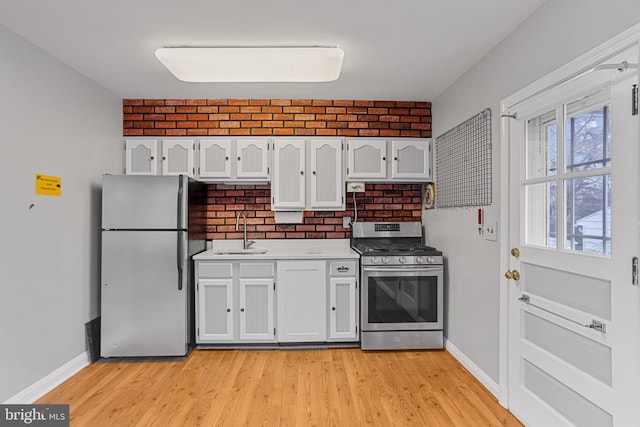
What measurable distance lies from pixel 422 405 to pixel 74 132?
3.39m

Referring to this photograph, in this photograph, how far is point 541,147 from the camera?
6.81 ft

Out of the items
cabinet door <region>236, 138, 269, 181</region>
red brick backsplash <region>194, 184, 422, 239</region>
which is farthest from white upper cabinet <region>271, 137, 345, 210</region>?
red brick backsplash <region>194, 184, 422, 239</region>

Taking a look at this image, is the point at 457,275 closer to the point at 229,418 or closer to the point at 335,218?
the point at 335,218

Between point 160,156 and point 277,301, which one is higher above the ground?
point 160,156

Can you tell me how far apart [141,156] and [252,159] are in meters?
1.13

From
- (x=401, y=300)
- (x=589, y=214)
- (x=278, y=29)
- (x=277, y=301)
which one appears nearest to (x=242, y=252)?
(x=277, y=301)

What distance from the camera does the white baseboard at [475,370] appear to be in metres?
2.49

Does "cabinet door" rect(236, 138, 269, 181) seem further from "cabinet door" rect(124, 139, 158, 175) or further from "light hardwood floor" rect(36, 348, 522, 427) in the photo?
"light hardwood floor" rect(36, 348, 522, 427)

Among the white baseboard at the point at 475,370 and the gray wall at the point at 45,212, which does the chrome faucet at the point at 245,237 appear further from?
the white baseboard at the point at 475,370

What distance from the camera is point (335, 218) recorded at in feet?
13.0

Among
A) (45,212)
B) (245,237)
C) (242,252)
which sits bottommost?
(242,252)

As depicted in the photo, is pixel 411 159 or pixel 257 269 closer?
pixel 257 269

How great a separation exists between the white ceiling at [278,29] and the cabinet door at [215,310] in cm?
191

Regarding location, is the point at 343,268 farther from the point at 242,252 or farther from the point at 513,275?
the point at 513,275
